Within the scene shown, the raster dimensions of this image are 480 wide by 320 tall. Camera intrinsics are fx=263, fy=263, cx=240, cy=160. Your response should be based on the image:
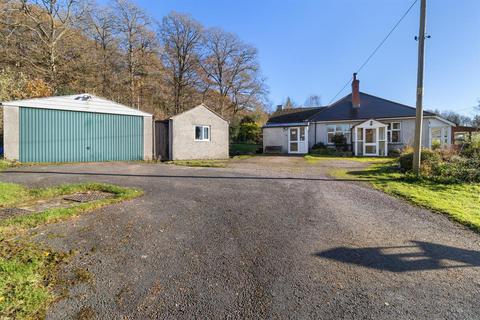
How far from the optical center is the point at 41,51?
20250 millimetres

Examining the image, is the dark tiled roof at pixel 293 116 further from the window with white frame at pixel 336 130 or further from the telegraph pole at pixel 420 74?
the telegraph pole at pixel 420 74

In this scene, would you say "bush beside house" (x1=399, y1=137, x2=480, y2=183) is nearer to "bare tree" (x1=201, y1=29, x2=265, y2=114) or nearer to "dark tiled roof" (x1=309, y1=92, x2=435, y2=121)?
"dark tiled roof" (x1=309, y1=92, x2=435, y2=121)

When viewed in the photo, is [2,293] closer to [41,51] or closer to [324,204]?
[324,204]

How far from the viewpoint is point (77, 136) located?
46.2 ft

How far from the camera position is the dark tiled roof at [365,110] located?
22375mm

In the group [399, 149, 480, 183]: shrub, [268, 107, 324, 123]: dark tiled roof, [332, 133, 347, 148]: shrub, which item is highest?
[268, 107, 324, 123]: dark tiled roof

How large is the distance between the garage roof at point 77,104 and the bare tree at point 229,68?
2147cm

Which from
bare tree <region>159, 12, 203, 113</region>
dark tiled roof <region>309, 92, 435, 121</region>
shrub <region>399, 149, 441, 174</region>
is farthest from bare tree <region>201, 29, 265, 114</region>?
shrub <region>399, 149, 441, 174</region>

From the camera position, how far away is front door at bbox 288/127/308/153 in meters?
23.5

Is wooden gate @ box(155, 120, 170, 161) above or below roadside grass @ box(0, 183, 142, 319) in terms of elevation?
above

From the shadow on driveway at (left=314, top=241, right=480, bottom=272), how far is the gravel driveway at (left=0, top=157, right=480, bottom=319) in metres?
0.02

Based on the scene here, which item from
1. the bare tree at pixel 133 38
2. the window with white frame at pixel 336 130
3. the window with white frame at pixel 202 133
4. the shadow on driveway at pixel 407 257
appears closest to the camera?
the shadow on driveway at pixel 407 257

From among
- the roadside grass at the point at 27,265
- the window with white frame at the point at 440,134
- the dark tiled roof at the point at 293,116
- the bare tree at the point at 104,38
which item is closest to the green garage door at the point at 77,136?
the roadside grass at the point at 27,265

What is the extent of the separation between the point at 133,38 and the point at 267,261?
29.4 meters
